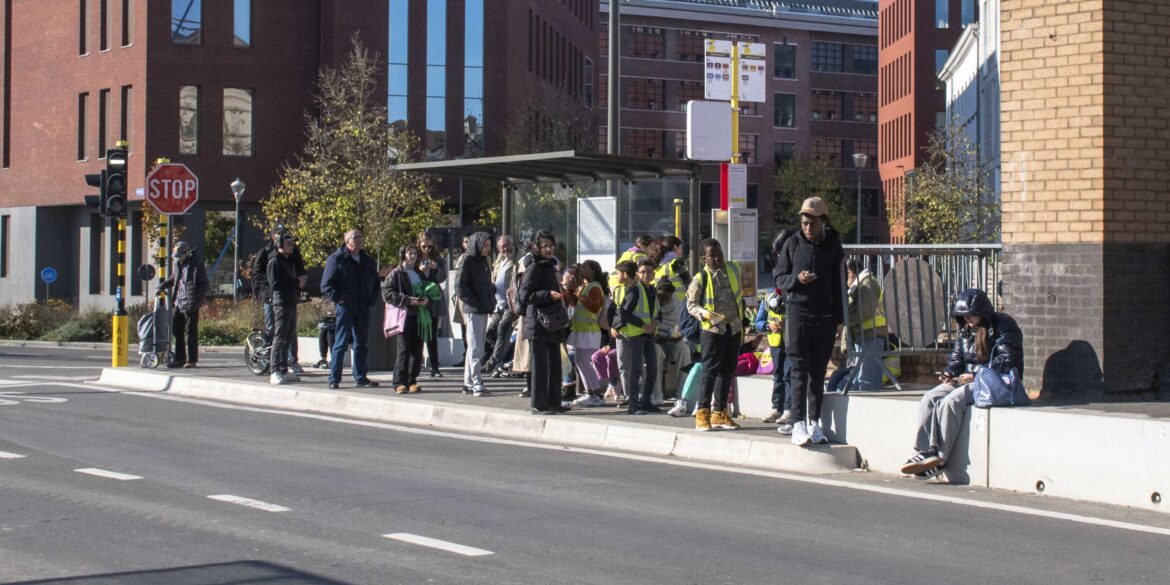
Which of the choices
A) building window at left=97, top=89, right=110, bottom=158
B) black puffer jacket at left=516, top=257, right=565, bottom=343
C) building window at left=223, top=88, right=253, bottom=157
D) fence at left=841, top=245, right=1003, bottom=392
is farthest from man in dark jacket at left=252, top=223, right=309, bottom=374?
building window at left=97, top=89, right=110, bottom=158

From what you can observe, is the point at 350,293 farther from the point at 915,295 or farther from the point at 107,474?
the point at 915,295

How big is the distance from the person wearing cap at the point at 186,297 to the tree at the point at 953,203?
87.1ft

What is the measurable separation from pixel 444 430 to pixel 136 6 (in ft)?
130

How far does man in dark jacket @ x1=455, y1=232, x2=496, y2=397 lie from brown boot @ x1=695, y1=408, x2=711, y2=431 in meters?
3.98

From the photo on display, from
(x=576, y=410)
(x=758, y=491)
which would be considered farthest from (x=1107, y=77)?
(x=576, y=410)

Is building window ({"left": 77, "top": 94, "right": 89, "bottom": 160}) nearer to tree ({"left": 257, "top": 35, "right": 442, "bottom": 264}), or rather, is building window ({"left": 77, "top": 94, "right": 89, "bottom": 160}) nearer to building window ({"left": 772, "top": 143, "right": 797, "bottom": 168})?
tree ({"left": 257, "top": 35, "right": 442, "bottom": 264})

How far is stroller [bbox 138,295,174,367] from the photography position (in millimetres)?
21047

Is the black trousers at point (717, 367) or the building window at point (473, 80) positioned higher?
the building window at point (473, 80)

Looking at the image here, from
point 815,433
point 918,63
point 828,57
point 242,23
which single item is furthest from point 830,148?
point 815,433

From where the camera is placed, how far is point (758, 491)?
417 inches

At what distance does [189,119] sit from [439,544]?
44.1 metres

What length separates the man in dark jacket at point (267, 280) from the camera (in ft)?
59.9

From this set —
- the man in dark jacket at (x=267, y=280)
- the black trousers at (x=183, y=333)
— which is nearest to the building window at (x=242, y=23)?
the black trousers at (x=183, y=333)

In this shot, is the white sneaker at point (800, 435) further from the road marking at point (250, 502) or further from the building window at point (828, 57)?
the building window at point (828, 57)
